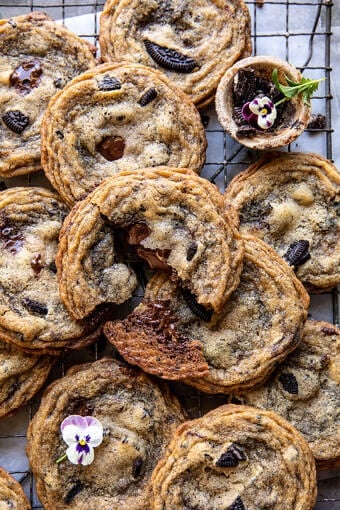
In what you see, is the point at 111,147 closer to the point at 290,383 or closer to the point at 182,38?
the point at 182,38

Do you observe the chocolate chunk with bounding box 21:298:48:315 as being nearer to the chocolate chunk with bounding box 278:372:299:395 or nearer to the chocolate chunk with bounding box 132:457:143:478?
the chocolate chunk with bounding box 132:457:143:478

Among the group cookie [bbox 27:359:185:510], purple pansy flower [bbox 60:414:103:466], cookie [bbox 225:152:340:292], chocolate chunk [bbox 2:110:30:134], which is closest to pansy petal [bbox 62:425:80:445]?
purple pansy flower [bbox 60:414:103:466]

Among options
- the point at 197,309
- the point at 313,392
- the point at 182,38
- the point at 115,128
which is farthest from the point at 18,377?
the point at 182,38

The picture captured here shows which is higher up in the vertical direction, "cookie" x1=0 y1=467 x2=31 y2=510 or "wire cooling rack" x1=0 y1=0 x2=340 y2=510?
"wire cooling rack" x1=0 y1=0 x2=340 y2=510

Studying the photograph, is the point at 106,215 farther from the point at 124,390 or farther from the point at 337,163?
the point at 337,163

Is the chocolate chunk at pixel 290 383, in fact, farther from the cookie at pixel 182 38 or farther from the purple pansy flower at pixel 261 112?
the cookie at pixel 182 38

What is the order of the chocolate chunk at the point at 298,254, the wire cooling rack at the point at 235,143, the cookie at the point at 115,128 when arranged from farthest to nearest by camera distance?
the wire cooling rack at the point at 235,143 < the chocolate chunk at the point at 298,254 < the cookie at the point at 115,128

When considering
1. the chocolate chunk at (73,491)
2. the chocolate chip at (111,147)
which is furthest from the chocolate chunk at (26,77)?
the chocolate chunk at (73,491)
